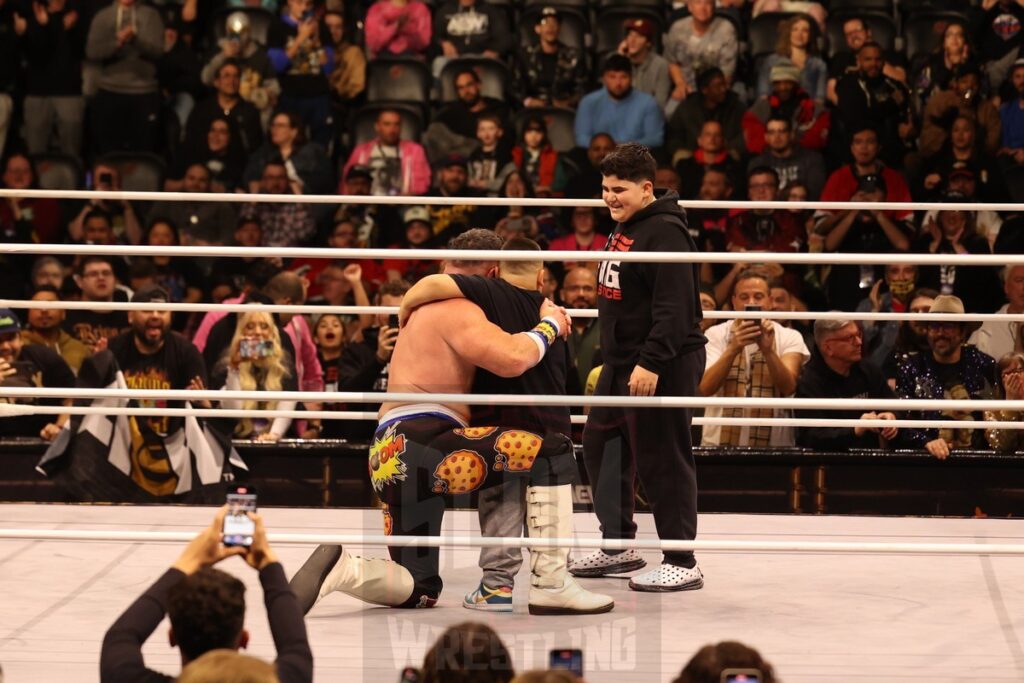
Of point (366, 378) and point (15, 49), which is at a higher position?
point (15, 49)

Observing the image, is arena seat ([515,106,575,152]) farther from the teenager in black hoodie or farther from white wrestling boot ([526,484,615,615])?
white wrestling boot ([526,484,615,615])

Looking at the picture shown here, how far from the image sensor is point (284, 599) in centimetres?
265

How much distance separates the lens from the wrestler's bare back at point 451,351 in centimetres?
362

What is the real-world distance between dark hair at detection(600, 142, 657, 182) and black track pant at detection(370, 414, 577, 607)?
0.70 meters

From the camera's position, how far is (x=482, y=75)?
8109 mm

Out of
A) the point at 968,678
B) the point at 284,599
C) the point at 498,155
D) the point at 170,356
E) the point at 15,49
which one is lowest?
the point at 968,678

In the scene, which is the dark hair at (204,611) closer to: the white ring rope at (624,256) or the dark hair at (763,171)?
the white ring rope at (624,256)

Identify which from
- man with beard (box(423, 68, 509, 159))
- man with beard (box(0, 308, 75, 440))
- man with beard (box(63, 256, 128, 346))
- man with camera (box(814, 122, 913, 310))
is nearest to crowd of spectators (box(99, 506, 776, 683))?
man with beard (box(0, 308, 75, 440))

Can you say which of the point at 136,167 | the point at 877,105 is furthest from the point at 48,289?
the point at 877,105

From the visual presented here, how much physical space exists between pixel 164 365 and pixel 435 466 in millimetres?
2380

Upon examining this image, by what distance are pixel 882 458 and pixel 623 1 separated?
410 centimetres

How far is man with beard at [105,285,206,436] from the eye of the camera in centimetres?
573

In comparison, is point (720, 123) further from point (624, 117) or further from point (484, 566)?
point (484, 566)

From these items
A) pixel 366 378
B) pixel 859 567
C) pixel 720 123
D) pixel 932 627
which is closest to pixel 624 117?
pixel 720 123
